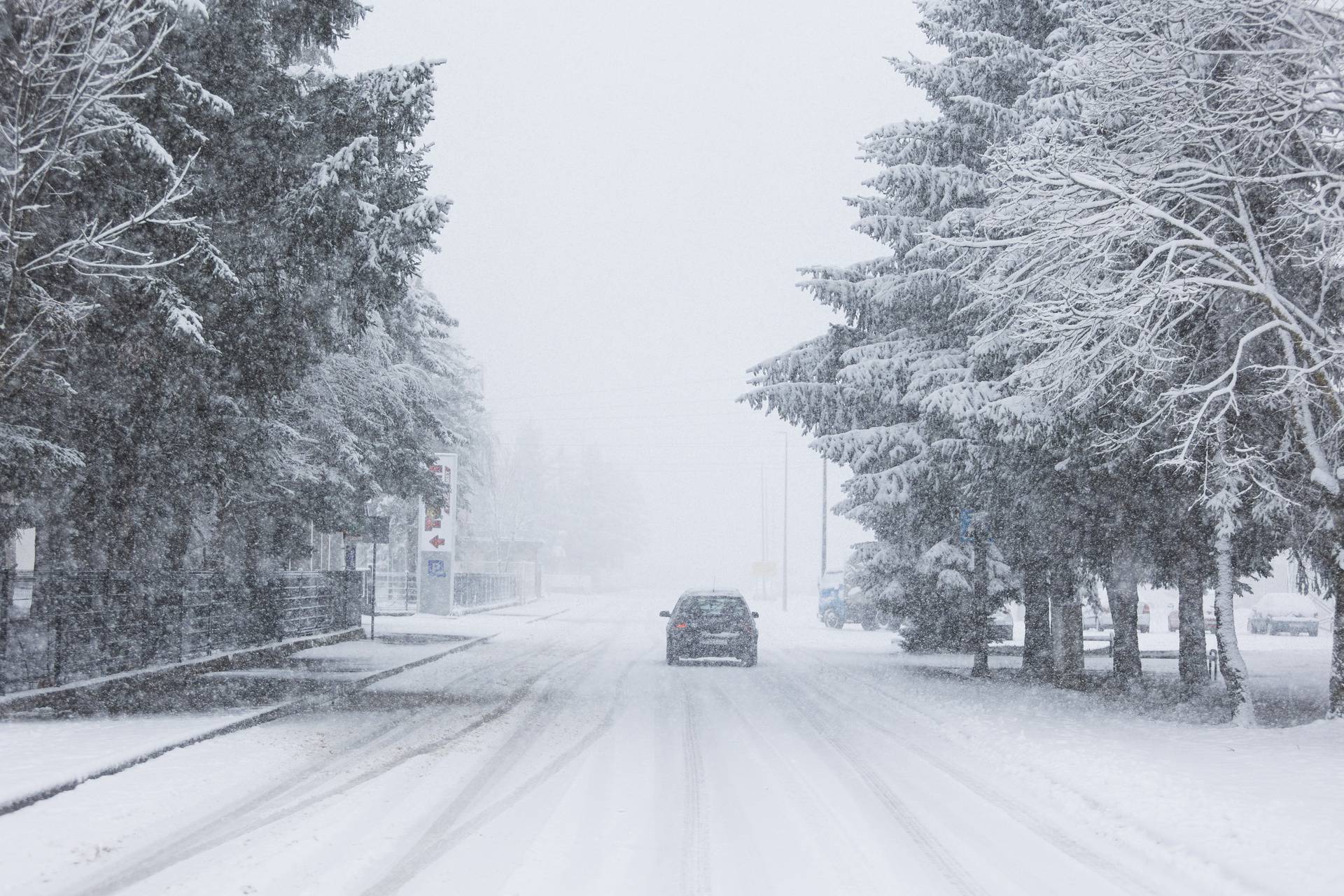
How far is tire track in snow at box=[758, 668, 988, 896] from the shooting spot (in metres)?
7.22

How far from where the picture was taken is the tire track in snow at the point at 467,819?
720cm

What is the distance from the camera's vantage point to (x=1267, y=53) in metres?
12.5

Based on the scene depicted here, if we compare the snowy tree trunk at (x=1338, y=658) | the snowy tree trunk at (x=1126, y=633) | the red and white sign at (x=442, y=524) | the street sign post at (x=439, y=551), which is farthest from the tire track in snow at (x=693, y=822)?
the red and white sign at (x=442, y=524)

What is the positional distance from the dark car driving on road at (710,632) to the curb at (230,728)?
5.10 m

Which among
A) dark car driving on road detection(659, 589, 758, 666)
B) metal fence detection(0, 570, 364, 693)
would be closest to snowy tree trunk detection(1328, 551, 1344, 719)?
dark car driving on road detection(659, 589, 758, 666)

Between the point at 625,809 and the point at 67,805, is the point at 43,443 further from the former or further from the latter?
the point at 625,809

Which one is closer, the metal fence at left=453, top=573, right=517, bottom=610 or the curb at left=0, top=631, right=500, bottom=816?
the curb at left=0, top=631, right=500, bottom=816

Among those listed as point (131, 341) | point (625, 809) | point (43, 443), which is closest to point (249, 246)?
point (131, 341)

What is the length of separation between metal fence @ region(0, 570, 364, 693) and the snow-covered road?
3.48 meters

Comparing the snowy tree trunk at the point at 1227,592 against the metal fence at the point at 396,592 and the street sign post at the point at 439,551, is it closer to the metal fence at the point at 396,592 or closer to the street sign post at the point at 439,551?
the street sign post at the point at 439,551

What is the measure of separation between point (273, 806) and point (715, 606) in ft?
54.9

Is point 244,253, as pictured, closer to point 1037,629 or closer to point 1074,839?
point 1074,839

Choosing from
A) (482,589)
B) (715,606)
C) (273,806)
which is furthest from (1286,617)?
(273,806)

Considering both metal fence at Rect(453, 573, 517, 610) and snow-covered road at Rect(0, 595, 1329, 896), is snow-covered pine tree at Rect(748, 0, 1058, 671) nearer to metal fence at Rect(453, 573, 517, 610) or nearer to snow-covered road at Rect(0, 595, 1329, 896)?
snow-covered road at Rect(0, 595, 1329, 896)
